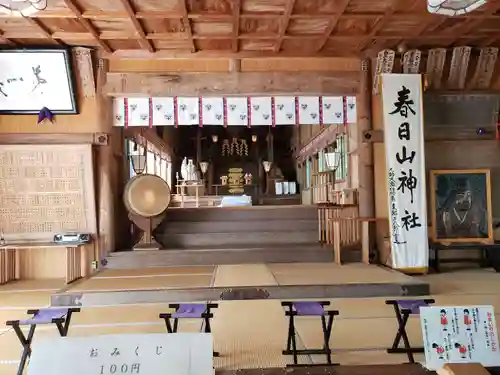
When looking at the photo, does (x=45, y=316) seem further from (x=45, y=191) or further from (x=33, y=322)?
(x=45, y=191)

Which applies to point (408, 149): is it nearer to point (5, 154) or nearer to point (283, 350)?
point (283, 350)

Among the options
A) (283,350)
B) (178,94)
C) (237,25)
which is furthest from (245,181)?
(283,350)

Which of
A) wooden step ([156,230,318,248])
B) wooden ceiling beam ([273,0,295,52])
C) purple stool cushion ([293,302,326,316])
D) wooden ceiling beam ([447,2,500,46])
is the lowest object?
purple stool cushion ([293,302,326,316])

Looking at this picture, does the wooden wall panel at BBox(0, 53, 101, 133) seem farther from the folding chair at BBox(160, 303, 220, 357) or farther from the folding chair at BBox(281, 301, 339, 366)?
the folding chair at BBox(281, 301, 339, 366)

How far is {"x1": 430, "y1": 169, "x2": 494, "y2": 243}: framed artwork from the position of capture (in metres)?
6.65

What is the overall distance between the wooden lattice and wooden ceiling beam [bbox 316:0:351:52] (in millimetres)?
3574

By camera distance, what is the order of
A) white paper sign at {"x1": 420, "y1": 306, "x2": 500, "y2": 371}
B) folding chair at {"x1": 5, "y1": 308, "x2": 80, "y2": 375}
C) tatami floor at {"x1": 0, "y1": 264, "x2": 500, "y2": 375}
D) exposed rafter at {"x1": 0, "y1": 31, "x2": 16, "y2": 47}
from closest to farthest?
white paper sign at {"x1": 420, "y1": 306, "x2": 500, "y2": 371} → folding chair at {"x1": 5, "y1": 308, "x2": 80, "y2": 375} → tatami floor at {"x1": 0, "y1": 264, "x2": 500, "y2": 375} → exposed rafter at {"x1": 0, "y1": 31, "x2": 16, "y2": 47}

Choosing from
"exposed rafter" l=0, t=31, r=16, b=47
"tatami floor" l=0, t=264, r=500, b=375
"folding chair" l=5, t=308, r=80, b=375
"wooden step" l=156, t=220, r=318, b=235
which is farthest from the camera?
"wooden step" l=156, t=220, r=318, b=235

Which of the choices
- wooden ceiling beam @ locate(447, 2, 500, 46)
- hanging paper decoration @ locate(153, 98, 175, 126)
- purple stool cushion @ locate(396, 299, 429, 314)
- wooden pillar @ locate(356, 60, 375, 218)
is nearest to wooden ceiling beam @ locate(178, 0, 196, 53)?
hanging paper decoration @ locate(153, 98, 175, 126)

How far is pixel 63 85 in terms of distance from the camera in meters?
6.29

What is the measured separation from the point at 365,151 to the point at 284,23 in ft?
7.28

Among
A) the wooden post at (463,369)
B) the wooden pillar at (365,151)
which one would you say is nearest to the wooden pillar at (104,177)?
the wooden pillar at (365,151)

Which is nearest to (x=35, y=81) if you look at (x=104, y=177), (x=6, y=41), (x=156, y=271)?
(x=6, y=41)

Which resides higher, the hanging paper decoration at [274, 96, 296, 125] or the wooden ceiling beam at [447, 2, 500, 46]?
the wooden ceiling beam at [447, 2, 500, 46]
